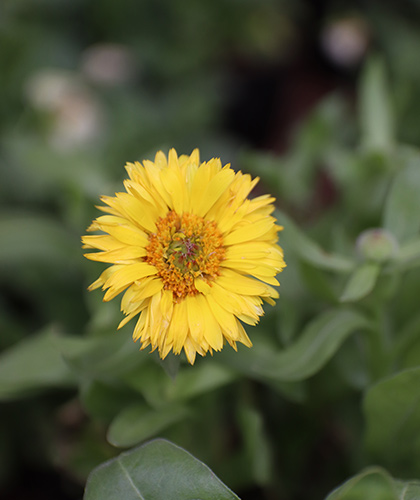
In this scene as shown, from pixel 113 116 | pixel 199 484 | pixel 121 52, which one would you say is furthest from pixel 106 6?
pixel 199 484

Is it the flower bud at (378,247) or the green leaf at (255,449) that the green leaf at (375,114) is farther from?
the green leaf at (255,449)

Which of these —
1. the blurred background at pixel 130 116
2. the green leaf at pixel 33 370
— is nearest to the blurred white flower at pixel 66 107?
the blurred background at pixel 130 116

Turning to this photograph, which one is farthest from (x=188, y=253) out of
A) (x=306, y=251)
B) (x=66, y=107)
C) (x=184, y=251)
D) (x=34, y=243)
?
(x=66, y=107)

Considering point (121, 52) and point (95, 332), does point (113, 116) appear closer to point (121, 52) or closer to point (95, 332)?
point (121, 52)

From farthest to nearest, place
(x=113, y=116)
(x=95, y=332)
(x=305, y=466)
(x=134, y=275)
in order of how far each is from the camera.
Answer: (x=113, y=116) → (x=305, y=466) → (x=95, y=332) → (x=134, y=275)

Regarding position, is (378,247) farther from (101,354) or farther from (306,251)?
(101,354)

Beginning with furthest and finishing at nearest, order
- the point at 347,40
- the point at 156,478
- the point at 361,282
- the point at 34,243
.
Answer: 1. the point at 347,40
2. the point at 34,243
3. the point at 361,282
4. the point at 156,478

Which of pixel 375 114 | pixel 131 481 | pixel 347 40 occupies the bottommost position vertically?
pixel 131 481
